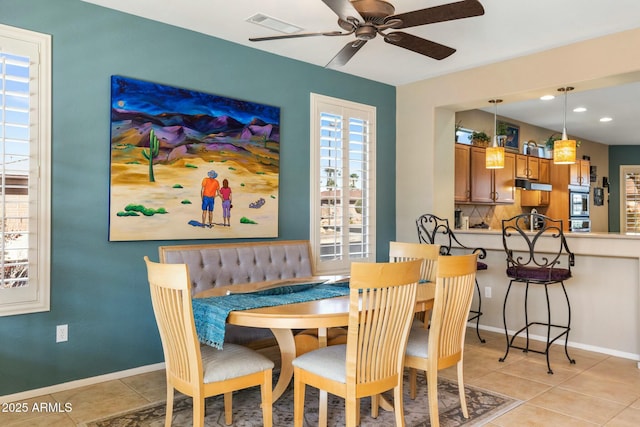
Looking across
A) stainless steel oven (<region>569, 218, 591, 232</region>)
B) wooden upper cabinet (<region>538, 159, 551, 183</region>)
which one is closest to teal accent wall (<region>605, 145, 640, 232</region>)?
stainless steel oven (<region>569, 218, 591, 232</region>)

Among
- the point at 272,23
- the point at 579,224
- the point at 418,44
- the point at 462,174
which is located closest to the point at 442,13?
the point at 418,44

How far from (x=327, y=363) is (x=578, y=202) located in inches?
289

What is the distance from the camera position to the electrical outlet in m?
3.32

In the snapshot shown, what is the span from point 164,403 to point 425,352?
1684 mm

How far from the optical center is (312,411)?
2.98 meters

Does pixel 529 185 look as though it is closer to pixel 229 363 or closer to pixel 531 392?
pixel 531 392

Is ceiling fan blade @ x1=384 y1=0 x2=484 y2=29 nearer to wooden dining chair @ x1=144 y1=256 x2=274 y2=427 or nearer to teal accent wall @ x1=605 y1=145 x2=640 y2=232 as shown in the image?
wooden dining chair @ x1=144 y1=256 x2=274 y2=427

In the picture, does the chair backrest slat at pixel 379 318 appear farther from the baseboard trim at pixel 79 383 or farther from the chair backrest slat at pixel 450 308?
the baseboard trim at pixel 79 383

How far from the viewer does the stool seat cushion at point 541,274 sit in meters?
3.89

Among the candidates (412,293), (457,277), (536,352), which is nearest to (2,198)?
(412,293)

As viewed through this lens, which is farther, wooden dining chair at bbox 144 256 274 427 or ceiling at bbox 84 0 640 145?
ceiling at bbox 84 0 640 145

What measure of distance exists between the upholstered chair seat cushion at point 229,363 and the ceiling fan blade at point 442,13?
2065 millimetres

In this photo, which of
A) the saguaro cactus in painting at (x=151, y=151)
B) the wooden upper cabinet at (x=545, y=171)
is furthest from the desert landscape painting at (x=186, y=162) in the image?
the wooden upper cabinet at (x=545, y=171)

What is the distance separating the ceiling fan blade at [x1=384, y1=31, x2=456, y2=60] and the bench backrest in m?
2.00
